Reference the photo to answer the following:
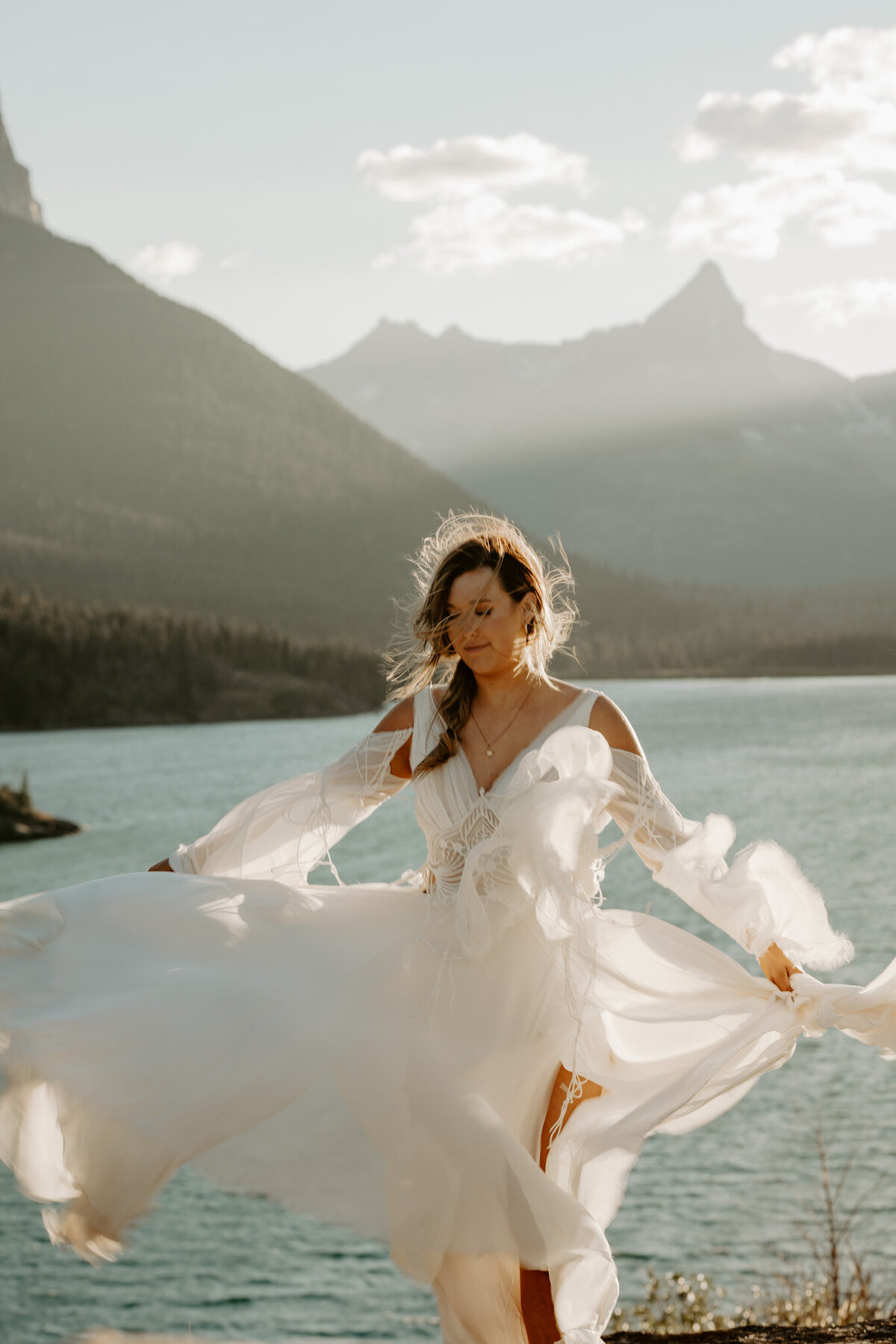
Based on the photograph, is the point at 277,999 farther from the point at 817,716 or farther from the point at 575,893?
the point at 817,716

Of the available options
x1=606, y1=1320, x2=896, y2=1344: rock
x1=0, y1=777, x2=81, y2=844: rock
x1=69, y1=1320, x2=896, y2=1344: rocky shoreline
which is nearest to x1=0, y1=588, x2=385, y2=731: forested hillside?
x1=0, y1=777, x2=81, y2=844: rock

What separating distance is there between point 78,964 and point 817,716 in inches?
3361

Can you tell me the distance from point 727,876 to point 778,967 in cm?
30

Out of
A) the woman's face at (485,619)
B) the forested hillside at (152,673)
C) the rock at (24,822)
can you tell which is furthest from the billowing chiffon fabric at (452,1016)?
the forested hillside at (152,673)

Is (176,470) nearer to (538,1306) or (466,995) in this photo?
(466,995)

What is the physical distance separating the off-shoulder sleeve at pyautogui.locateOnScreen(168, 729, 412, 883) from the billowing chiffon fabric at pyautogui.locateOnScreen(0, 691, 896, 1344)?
0.02 m

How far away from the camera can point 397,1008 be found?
9.78 ft

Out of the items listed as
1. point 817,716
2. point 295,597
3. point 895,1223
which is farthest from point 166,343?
point 895,1223

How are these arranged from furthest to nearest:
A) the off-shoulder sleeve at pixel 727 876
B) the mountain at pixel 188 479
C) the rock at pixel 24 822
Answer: the mountain at pixel 188 479
the rock at pixel 24 822
the off-shoulder sleeve at pixel 727 876

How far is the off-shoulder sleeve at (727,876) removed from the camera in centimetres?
294

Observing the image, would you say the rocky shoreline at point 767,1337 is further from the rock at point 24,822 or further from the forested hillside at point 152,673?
the forested hillside at point 152,673

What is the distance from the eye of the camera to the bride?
2.75 meters

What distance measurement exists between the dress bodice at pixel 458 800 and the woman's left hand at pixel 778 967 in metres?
0.73

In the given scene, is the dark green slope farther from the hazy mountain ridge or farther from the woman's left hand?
the woman's left hand
